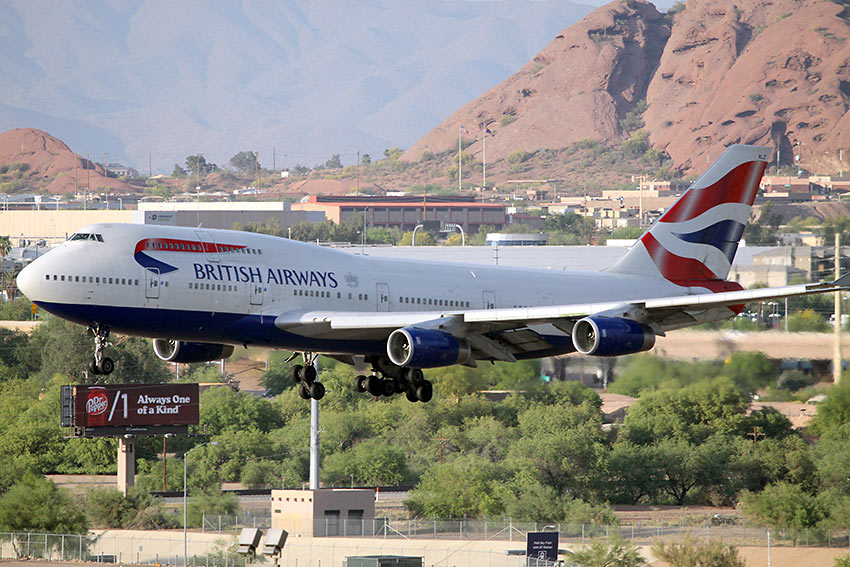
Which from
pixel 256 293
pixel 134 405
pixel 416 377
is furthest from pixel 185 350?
pixel 134 405

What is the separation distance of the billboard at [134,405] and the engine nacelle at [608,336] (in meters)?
64.3

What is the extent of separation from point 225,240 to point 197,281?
246cm

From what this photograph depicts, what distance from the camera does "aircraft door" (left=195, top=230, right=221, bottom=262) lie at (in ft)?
179

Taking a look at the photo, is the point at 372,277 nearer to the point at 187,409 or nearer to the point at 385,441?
the point at 187,409

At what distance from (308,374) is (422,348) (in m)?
8.54

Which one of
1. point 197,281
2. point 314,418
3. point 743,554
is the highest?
point 197,281

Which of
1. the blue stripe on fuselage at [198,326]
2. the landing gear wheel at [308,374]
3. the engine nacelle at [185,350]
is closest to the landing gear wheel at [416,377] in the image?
the blue stripe on fuselage at [198,326]

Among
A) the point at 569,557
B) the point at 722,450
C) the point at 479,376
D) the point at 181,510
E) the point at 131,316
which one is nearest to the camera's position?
the point at 131,316

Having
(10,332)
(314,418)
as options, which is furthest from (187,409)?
(10,332)

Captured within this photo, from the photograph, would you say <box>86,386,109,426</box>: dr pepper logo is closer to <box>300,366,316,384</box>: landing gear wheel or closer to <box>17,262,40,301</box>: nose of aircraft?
<box>300,366,316,384</box>: landing gear wheel

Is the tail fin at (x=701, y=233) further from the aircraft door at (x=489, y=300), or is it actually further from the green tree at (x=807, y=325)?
the aircraft door at (x=489, y=300)

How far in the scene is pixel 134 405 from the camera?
112438 millimetres

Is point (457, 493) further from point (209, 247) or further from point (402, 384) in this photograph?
point (209, 247)

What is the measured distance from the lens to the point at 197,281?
53.8 meters
